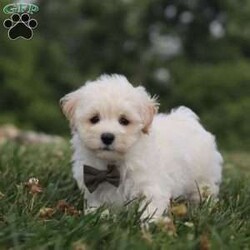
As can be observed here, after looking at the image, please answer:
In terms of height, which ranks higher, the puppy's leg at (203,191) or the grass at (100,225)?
the puppy's leg at (203,191)

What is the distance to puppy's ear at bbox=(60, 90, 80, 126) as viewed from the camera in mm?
4887

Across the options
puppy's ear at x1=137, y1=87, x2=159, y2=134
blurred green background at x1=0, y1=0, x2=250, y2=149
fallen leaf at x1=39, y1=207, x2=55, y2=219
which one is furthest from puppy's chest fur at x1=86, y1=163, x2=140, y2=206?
blurred green background at x1=0, y1=0, x2=250, y2=149

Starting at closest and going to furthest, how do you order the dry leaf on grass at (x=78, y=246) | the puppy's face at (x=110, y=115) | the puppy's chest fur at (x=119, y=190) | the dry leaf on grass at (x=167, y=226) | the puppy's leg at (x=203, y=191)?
the dry leaf on grass at (x=78, y=246), the dry leaf on grass at (x=167, y=226), the puppy's face at (x=110, y=115), the puppy's chest fur at (x=119, y=190), the puppy's leg at (x=203, y=191)

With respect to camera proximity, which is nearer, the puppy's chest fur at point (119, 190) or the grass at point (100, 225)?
the grass at point (100, 225)

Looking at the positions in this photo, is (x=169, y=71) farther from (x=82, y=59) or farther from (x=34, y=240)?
(x=34, y=240)

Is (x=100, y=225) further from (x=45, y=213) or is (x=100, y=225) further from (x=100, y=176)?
(x=100, y=176)

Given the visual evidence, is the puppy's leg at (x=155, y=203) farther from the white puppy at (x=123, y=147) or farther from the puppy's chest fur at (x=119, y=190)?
the puppy's chest fur at (x=119, y=190)

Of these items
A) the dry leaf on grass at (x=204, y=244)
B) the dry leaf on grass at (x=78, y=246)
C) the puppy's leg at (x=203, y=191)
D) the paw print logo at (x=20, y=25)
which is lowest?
the dry leaf on grass at (x=78, y=246)

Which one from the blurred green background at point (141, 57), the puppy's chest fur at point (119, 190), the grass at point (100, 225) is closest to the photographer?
the grass at point (100, 225)

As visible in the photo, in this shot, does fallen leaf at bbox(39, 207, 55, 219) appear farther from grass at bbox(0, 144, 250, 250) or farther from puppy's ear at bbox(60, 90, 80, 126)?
puppy's ear at bbox(60, 90, 80, 126)

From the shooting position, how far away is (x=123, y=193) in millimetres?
5008

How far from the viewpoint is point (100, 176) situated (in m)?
4.93

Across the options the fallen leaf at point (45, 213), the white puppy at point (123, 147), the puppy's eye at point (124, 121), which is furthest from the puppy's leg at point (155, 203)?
the fallen leaf at point (45, 213)

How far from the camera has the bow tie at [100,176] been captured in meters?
4.94
